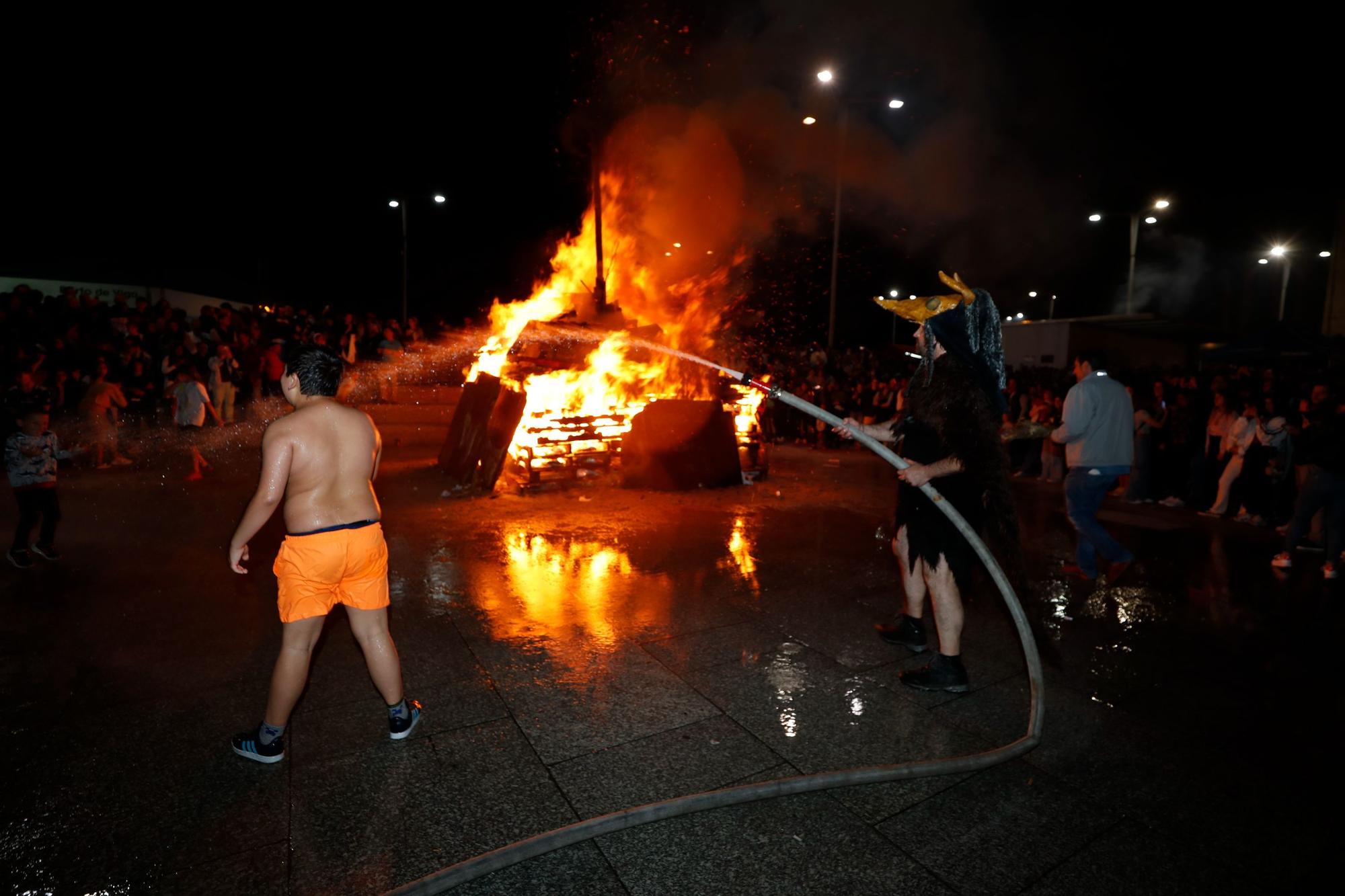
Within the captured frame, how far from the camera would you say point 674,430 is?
918 centimetres

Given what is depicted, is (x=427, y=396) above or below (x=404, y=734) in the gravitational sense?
above

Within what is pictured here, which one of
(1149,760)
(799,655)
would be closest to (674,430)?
(799,655)

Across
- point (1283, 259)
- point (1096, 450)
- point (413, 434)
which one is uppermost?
point (1283, 259)

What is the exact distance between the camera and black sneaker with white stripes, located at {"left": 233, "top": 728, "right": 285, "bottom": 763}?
3102mm

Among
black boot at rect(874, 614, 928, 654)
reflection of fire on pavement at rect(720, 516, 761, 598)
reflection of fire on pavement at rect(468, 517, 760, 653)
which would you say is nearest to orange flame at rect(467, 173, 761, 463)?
reflection of fire on pavement at rect(468, 517, 760, 653)

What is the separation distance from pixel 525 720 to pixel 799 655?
1.63 meters

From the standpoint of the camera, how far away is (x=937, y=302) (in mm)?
3877

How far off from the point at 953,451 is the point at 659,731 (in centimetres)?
199

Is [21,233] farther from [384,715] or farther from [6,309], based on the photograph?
[384,715]

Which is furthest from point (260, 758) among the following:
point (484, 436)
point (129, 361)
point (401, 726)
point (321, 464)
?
point (129, 361)

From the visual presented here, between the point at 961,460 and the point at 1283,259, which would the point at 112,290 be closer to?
the point at 961,460

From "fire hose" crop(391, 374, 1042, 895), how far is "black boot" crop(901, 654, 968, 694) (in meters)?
0.34

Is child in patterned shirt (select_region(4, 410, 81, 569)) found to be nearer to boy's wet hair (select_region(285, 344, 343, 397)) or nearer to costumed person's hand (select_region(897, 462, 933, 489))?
boy's wet hair (select_region(285, 344, 343, 397))

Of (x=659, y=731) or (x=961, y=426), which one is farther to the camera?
(x=961, y=426)
